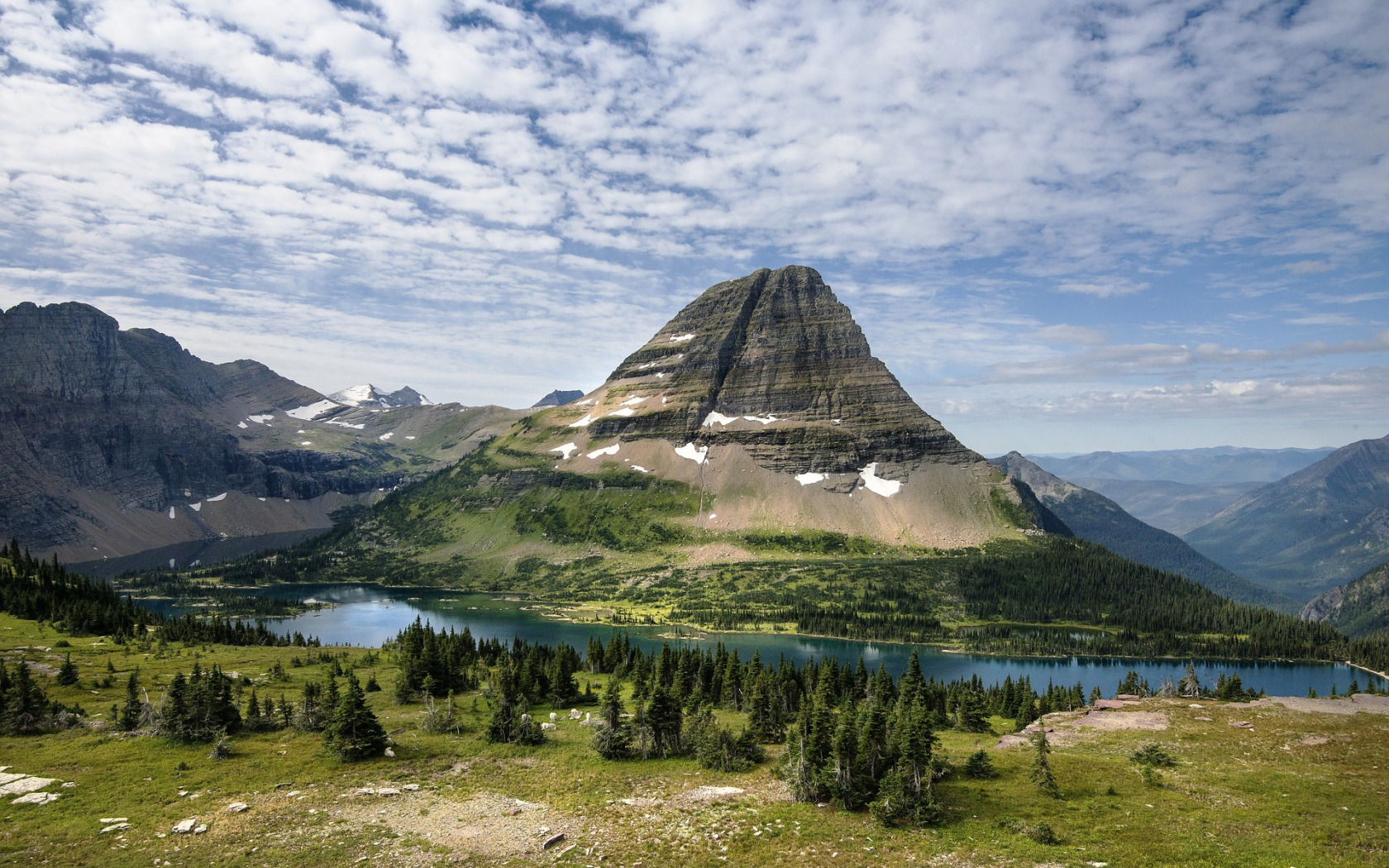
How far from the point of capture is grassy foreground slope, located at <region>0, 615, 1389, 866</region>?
34.8m

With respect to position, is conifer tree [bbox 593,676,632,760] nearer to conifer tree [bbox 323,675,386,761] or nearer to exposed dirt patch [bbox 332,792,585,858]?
exposed dirt patch [bbox 332,792,585,858]

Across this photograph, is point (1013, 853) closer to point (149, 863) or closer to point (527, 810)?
point (527, 810)

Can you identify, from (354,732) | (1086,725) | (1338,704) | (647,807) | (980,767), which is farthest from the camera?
(1338,704)

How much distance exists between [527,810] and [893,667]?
135 m

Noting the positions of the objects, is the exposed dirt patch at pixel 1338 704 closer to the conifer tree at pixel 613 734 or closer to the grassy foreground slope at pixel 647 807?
the grassy foreground slope at pixel 647 807

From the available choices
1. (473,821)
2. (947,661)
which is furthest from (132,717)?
(947,661)

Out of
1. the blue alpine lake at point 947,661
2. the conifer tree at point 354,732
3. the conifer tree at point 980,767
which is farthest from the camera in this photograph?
the blue alpine lake at point 947,661

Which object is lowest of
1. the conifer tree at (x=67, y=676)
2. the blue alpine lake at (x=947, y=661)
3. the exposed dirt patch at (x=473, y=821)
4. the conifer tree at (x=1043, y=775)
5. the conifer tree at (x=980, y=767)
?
the blue alpine lake at (x=947, y=661)

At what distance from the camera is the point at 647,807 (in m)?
42.6

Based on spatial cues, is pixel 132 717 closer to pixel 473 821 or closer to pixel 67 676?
pixel 67 676

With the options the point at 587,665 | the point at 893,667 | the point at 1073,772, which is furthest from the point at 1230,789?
the point at 893,667

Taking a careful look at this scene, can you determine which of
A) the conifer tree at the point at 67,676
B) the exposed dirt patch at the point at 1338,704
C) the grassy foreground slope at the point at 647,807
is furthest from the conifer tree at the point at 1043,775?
the conifer tree at the point at 67,676

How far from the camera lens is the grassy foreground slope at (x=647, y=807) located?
114 ft

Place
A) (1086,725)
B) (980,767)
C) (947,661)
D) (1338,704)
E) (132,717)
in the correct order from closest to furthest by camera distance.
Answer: (980,767)
(132,717)
(1086,725)
(1338,704)
(947,661)
